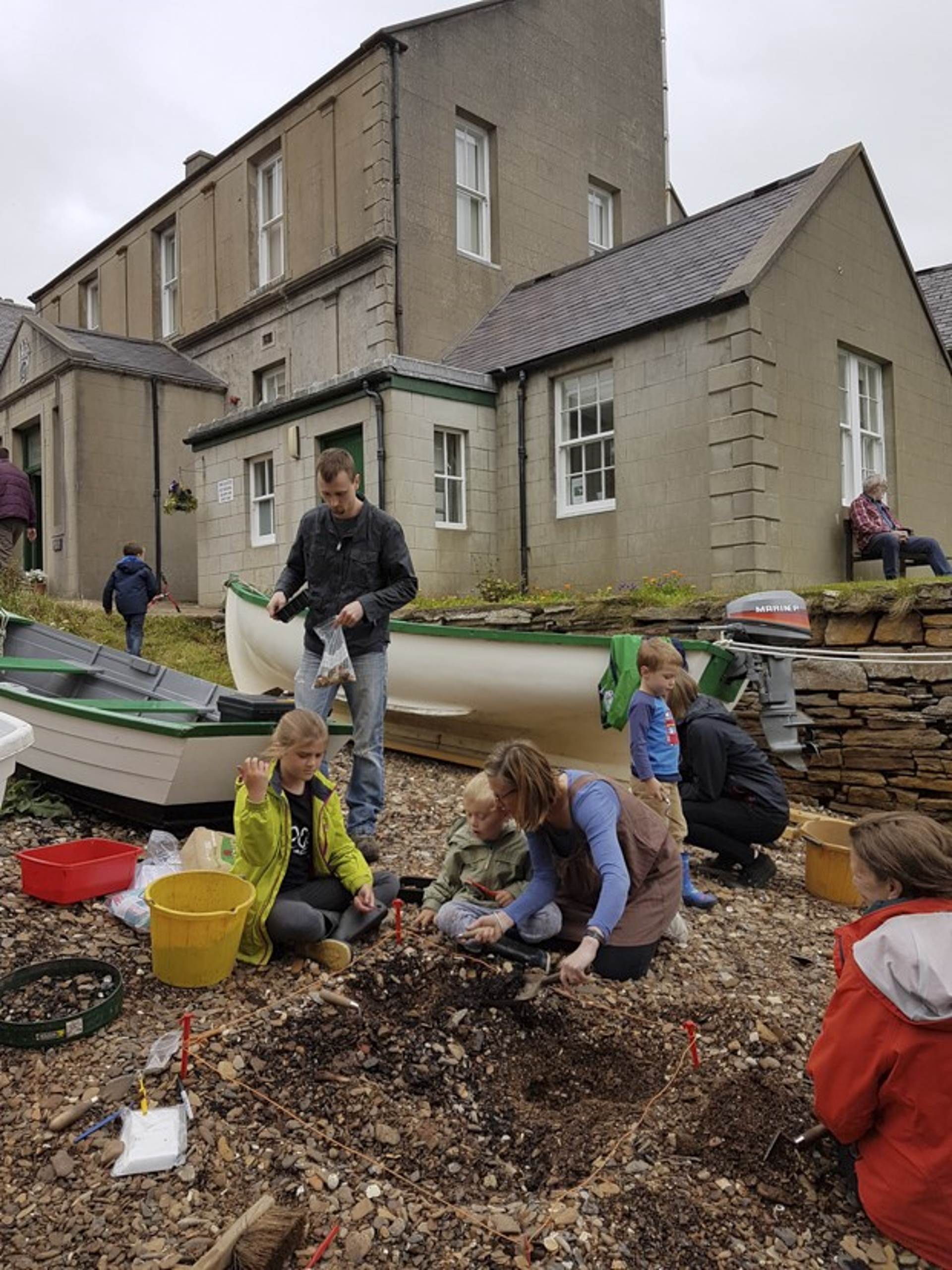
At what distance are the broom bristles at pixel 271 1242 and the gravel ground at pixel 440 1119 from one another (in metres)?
0.06

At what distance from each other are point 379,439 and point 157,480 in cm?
757

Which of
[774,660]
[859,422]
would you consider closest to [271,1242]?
[774,660]

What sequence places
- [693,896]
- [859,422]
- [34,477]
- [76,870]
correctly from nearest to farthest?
[76,870] < [693,896] < [859,422] < [34,477]

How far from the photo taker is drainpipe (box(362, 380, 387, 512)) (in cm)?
1284

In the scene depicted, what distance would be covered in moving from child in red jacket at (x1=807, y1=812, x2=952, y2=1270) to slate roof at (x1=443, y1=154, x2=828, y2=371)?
993 cm

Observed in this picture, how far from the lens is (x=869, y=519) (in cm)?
1155

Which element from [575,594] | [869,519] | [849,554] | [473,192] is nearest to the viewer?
[869,519]

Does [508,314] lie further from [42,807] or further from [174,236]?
[42,807]

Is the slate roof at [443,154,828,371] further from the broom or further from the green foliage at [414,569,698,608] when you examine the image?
the broom

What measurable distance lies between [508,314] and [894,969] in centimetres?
1551

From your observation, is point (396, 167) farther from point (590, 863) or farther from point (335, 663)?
point (590, 863)

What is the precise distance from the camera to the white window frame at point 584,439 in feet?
41.8

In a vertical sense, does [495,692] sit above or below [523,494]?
below

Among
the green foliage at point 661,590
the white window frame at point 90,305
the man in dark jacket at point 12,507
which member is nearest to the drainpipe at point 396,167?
the man in dark jacket at point 12,507
